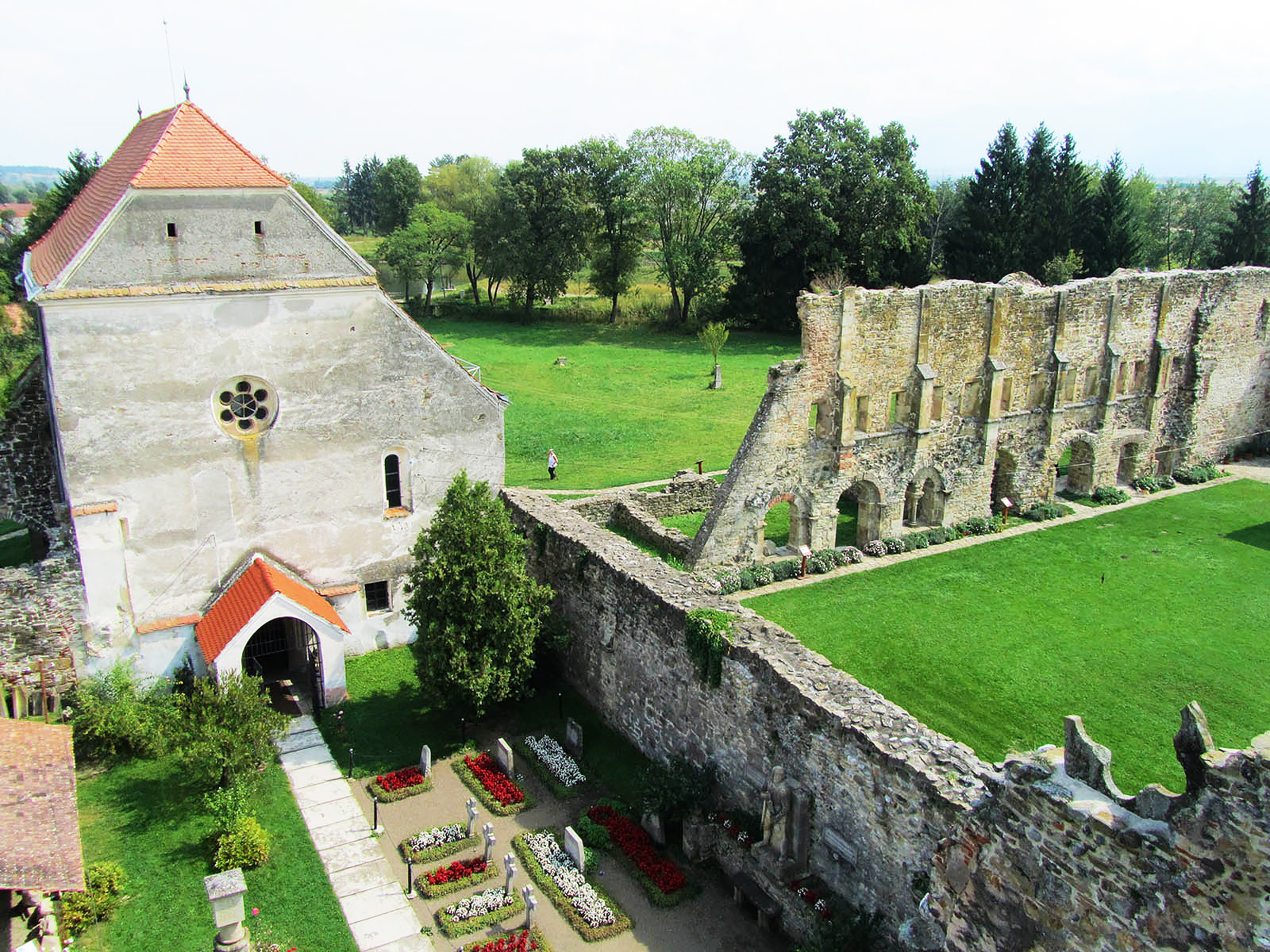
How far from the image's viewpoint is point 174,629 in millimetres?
19062

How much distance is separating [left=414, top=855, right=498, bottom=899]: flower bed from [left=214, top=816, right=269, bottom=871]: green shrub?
8.68 feet

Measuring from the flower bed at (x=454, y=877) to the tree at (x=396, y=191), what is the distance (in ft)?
290

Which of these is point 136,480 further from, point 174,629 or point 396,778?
point 396,778

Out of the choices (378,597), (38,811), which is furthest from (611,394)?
(38,811)

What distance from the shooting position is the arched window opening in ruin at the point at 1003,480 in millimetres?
29797

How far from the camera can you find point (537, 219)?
65.0 m

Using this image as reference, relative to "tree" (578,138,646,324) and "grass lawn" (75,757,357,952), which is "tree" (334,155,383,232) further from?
"grass lawn" (75,757,357,952)

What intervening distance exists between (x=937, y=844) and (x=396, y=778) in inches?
387

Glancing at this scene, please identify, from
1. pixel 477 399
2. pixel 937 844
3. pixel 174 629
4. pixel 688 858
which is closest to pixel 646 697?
pixel 688 858

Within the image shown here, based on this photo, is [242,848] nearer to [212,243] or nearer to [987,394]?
[212,243]

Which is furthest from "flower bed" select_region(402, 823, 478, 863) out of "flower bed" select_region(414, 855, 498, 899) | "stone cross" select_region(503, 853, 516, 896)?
"stone cross" select_region(503, 853, 516, 896)

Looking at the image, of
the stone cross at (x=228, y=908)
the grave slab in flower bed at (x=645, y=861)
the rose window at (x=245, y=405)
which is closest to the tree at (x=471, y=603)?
the grave slab in flower bed at (x=645, y=861)

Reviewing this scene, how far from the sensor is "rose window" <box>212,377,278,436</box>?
1906 cm

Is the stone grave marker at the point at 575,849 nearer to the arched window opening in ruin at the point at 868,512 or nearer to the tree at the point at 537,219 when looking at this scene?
the arched window opening in ruin at the point at 868,512
